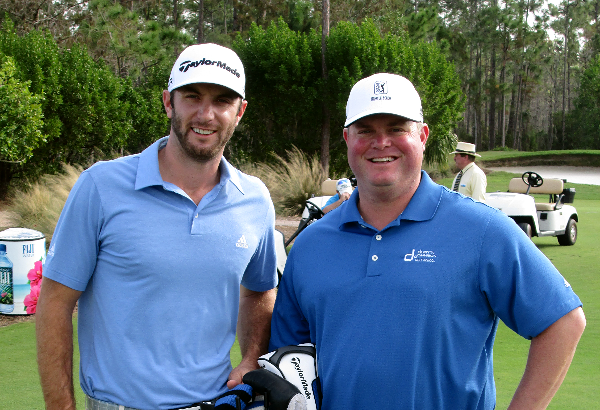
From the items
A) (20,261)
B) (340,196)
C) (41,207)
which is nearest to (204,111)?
(340,196)

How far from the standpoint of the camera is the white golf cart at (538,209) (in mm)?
12312

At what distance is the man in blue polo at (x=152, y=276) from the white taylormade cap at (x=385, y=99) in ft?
1.60

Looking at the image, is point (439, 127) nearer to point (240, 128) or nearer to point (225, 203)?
point (240, 128)

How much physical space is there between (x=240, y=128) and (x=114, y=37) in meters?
6.36

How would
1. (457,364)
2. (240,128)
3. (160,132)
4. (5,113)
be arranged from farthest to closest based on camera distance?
(240,128), (160,132), (5,113), (457,364)

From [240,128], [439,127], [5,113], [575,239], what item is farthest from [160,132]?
[575,239]

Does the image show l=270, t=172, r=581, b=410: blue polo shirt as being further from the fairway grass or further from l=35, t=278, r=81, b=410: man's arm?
the fairway grass

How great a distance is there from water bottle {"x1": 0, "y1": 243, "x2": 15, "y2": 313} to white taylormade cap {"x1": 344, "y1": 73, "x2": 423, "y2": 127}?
629 centimetres

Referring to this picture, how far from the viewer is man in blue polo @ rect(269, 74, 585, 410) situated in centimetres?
203

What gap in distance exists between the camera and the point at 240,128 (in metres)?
25.6

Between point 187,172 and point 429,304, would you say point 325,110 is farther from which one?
point 429,304

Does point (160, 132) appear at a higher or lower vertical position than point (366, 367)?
higher

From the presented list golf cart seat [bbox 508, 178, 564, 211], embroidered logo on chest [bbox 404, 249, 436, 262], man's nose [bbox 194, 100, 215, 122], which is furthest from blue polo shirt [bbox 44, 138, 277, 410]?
golf cart seat [bbox 508, 178, 564, 211]

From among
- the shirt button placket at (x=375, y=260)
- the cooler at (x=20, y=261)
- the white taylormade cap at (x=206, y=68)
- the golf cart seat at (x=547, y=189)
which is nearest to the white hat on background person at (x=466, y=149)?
the golf cart seat at (x=547, y=189)
